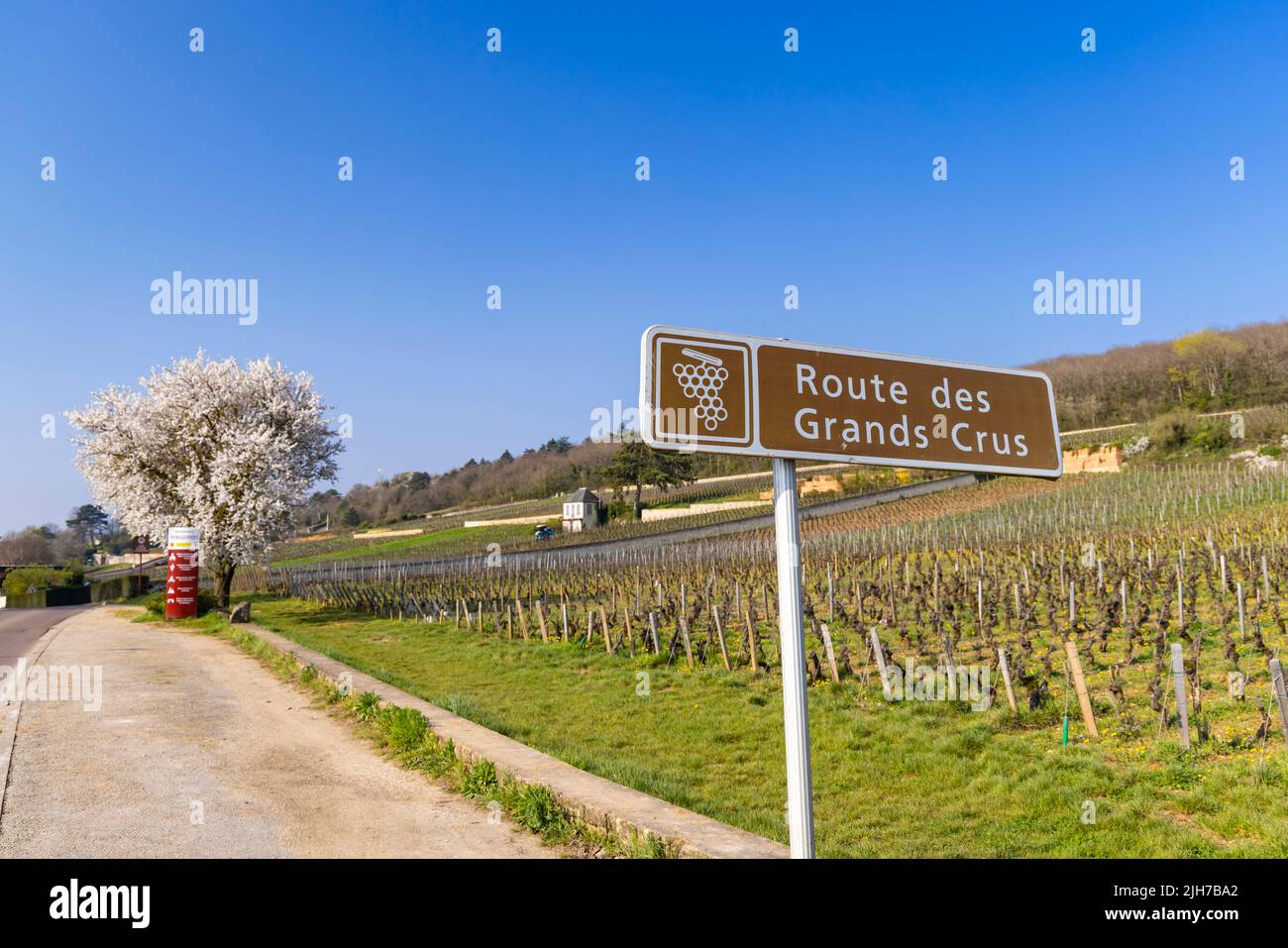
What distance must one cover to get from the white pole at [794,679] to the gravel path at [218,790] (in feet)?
7.02

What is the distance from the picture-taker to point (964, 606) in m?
16.7

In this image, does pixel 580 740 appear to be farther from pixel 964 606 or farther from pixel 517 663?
pixel 964 606

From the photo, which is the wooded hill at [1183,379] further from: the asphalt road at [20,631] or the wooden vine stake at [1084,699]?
the asphalt road at [20,631]

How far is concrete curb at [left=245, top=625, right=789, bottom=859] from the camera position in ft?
13.5

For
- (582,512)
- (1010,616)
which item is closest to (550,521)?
(582,512)

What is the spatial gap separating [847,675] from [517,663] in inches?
262

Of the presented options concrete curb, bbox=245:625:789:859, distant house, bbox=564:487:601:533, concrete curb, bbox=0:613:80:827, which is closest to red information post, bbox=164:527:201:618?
concrete curb, bbox=0:613:80:827

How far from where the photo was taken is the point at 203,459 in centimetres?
2564

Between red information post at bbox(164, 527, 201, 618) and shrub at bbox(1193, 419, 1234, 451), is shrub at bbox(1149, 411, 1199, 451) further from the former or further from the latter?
red information post at bbox(164, 527, 201, 618)

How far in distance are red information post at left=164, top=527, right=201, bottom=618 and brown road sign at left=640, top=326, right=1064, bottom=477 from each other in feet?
74.1

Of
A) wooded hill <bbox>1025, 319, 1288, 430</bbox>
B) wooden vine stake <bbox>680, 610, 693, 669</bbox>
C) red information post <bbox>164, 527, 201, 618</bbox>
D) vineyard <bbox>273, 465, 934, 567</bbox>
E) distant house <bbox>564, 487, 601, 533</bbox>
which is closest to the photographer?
wooden vine stake <bbox>680, 610, 693, 669</bbox>

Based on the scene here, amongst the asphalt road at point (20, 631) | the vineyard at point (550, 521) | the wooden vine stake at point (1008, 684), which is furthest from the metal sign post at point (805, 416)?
the vineyard at point (550, 521)
